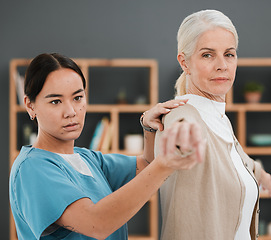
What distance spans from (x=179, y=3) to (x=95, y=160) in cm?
299

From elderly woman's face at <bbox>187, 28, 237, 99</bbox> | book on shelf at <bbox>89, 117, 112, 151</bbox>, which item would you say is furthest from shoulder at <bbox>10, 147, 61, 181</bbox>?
book on shelf at <bbox>89, 117, 112, 151</bbox>

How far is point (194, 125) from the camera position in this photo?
2.24 feet

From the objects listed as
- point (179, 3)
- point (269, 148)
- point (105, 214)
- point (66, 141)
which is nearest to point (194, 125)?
point (105, 214)

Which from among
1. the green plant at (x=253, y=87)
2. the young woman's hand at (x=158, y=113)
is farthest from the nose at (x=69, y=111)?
the green plant at (x=253, y=87)

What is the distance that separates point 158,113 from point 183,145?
1.56ft

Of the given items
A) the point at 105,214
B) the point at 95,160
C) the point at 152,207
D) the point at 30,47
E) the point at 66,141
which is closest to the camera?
the point at 105,214

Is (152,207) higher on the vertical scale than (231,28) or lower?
lower

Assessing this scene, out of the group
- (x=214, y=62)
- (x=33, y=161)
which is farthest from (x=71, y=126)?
(x=214, y=62)

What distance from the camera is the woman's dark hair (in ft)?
3.59

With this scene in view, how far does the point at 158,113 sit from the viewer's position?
45.1 inches

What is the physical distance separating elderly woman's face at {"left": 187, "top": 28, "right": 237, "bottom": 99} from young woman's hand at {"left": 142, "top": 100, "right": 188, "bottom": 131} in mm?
84

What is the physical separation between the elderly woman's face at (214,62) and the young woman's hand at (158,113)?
84 mm

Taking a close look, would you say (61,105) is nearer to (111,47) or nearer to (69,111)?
(69,111)

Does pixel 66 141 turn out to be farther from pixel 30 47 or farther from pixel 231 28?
pixel 30 47
